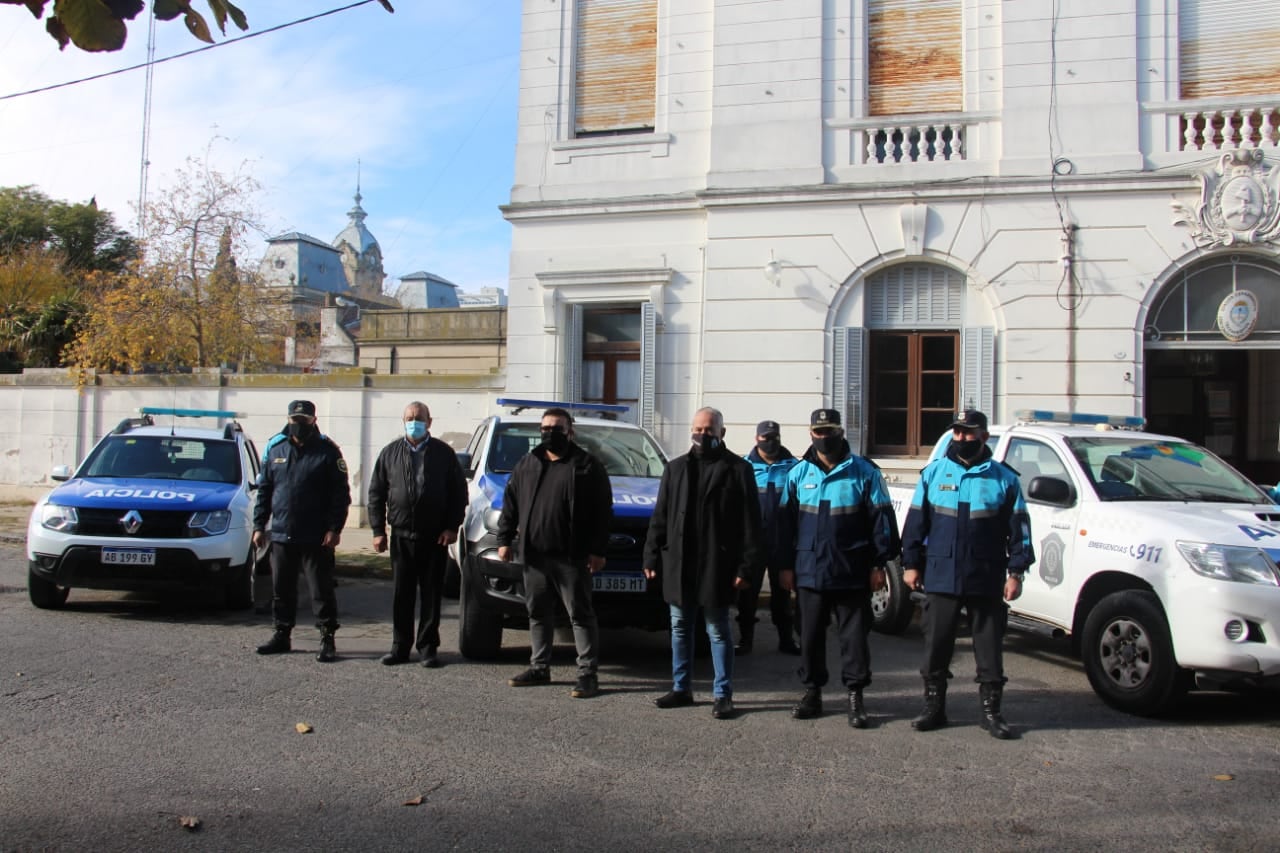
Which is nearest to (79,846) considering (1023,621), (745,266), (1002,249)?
(1023,621)

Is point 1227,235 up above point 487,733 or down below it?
above

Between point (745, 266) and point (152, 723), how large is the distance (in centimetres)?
978

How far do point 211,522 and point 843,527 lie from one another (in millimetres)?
5515

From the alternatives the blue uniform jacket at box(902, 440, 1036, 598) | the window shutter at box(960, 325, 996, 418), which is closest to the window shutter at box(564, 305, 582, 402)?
the window shutter at box(960, 325, 996, 418)

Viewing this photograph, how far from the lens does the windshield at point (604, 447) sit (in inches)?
321

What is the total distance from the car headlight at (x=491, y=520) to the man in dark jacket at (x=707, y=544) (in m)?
1.27

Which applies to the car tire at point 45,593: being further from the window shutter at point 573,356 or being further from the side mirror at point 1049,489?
the side mirror at point 1049,489

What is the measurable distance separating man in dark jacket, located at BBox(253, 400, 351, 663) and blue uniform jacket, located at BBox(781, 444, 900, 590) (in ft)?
11.3

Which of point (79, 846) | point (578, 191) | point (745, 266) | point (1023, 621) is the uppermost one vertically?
point (578, 191)

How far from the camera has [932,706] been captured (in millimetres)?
5715

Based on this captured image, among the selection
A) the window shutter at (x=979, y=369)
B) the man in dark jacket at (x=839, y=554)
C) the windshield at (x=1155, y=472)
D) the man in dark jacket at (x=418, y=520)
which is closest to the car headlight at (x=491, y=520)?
the man in dark jacket at (x=418, y=520)

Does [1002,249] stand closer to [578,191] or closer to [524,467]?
[578,191]

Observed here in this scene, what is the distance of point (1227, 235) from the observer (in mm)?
11898

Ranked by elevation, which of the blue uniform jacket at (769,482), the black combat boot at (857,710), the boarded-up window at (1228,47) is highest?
the boarded-up window at (1228,47)
